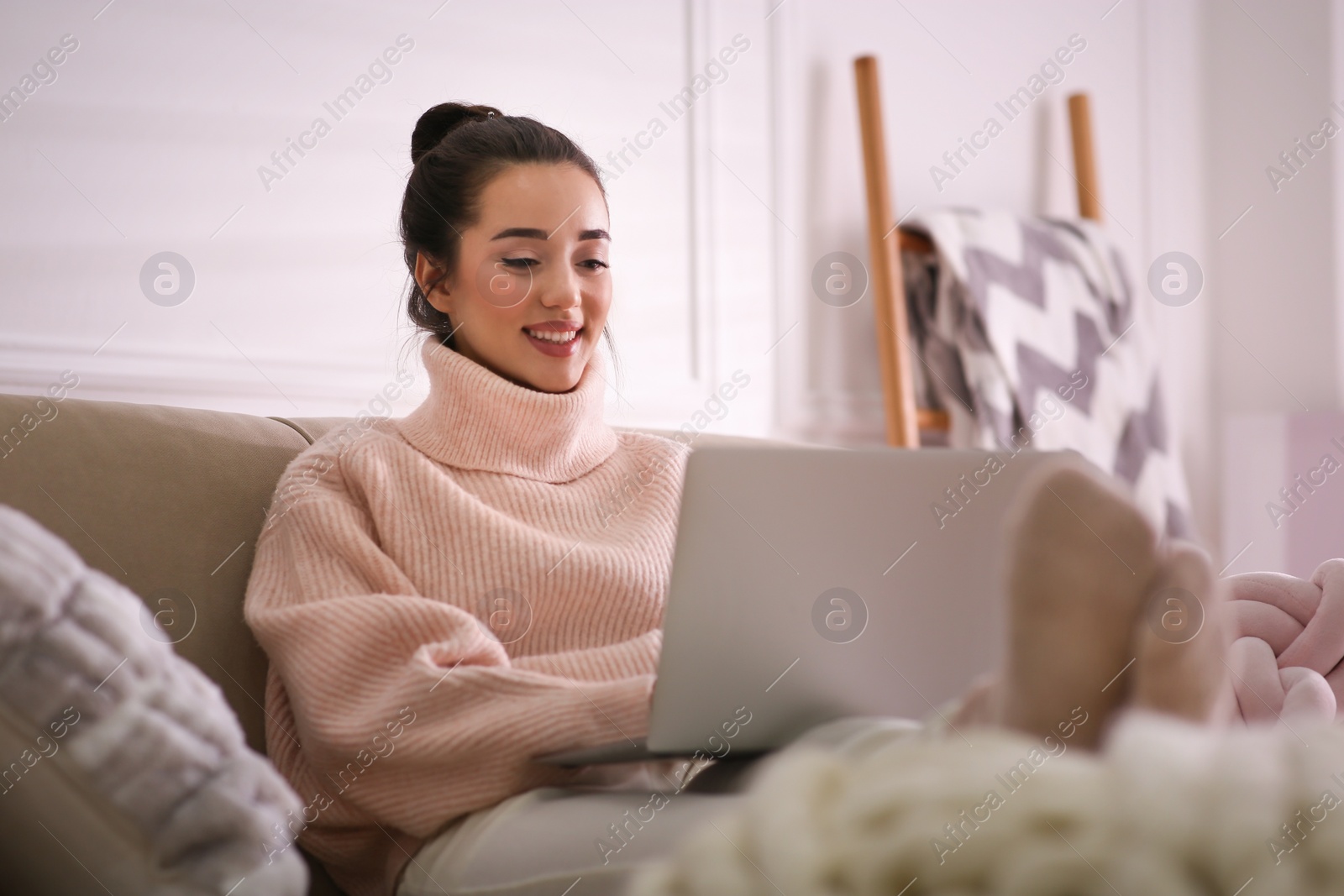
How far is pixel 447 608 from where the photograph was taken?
101cm

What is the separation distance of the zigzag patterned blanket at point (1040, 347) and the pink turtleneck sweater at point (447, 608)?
3.96 feet

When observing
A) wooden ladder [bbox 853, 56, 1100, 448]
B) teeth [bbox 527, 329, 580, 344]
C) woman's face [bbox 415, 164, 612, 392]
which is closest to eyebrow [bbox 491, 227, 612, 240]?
woman's face [bbox 415, 164, 612, 392]

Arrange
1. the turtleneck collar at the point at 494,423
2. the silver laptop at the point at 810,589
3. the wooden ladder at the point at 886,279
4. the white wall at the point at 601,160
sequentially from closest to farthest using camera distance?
the silver laptop at the point at 810,589 < the turtleneck collar at the point at 494,423 < the white wall at the point at 601,160 < the wooden ladder at the point at 886,279

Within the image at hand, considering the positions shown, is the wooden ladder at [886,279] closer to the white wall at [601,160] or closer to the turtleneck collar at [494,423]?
the white wall at [601,160]

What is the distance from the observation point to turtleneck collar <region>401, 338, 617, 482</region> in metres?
1.21

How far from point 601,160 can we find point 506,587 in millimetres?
1099

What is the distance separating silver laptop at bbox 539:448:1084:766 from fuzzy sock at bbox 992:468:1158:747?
8cm

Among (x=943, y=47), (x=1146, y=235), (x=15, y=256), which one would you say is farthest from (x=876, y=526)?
(x=1146, y=235)

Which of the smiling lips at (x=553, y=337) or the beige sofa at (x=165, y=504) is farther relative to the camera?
the smiling lips at (x=553, y=337)

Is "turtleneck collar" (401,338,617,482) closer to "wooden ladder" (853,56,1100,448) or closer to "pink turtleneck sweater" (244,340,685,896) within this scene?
"pink turtleneck sweater" (244,340,685,896)

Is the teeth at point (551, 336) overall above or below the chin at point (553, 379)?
above

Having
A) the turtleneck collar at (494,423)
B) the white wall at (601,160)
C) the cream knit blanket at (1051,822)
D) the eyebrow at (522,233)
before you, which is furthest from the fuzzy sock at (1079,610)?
the white wall at (601,160)

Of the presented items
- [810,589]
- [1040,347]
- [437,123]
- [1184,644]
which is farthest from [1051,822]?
[1040,347]

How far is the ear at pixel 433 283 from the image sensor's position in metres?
1.37
